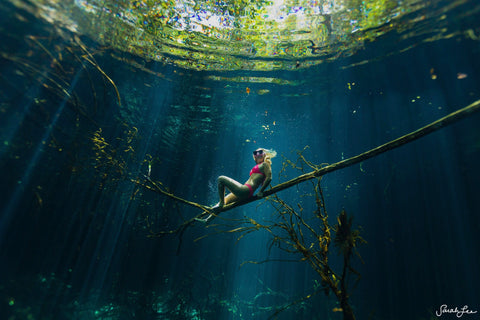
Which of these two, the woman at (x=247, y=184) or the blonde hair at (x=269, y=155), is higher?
the blonde hair at (x=269, y=155)

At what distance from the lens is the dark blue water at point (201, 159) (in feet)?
33.3

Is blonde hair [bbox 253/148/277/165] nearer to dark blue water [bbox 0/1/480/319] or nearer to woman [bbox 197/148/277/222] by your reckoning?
woman [bbox 197/148/277/222]

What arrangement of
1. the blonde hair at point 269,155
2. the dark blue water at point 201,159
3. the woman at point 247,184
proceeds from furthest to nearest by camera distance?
the dark blue water at point 201,159, the blonde hair at point 269,155, the woman at point 247,184

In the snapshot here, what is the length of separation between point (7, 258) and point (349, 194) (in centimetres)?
3128

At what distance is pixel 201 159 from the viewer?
2200cm

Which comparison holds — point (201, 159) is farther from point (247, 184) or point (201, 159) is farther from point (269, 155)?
point (247, 184)

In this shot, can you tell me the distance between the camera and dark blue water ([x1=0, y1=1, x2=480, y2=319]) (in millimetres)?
10148

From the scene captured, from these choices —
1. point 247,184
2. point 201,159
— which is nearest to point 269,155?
point 247,184

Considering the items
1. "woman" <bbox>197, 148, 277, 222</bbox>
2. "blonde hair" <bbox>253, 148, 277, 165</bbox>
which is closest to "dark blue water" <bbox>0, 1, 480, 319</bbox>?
"woman" <bbox>197, 148, 277, 222</bbox>

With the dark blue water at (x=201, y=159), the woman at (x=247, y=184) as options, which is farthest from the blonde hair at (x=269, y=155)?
the dark blue water at (x=201, y=159)

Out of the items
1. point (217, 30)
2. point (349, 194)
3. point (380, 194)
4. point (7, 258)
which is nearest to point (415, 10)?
point (217, 30)

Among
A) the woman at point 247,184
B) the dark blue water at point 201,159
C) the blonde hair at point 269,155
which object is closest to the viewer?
the woman at point 247,184

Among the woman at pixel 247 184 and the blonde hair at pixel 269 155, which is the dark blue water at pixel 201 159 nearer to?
the woman at pixel 247 184

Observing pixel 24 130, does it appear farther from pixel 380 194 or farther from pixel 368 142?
pixel 380 194
